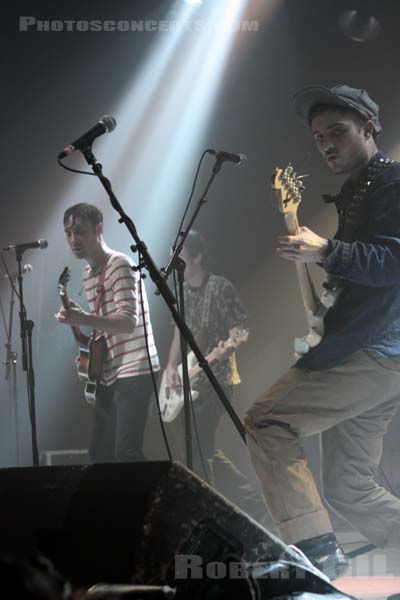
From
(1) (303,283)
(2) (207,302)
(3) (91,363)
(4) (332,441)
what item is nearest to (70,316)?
(3) (91,363)

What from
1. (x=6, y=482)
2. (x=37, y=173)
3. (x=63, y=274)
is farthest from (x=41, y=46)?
(x=6, y=482)

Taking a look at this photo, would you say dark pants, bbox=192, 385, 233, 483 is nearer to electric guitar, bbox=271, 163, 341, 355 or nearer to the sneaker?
electric guitar, bbox=271, 163, 341, 355

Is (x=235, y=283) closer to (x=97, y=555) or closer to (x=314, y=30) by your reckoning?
(x=314, y=30)

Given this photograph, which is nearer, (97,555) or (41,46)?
(97,555)

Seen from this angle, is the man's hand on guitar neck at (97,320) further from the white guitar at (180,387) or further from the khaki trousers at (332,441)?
the khaki trousers at (332,441)

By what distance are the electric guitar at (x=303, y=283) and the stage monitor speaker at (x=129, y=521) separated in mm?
2287

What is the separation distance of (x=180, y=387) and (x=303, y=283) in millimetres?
962

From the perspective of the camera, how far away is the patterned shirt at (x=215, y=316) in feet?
14.8

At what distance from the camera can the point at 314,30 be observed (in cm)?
473

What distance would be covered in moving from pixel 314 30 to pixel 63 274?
2071 millimetres

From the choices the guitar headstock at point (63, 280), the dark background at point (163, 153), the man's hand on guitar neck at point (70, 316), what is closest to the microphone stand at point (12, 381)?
the dark background at point (163, 153)

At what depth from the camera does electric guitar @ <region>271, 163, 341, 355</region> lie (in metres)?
3.71

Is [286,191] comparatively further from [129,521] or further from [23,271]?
[129,521]

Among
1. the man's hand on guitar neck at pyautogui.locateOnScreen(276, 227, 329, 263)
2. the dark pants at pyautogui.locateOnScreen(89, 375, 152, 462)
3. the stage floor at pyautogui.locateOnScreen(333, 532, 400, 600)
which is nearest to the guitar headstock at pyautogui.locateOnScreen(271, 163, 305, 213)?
the man's hand on guitar neck at pyautogui.locateOnScreen(276, 227, 329, 263)
